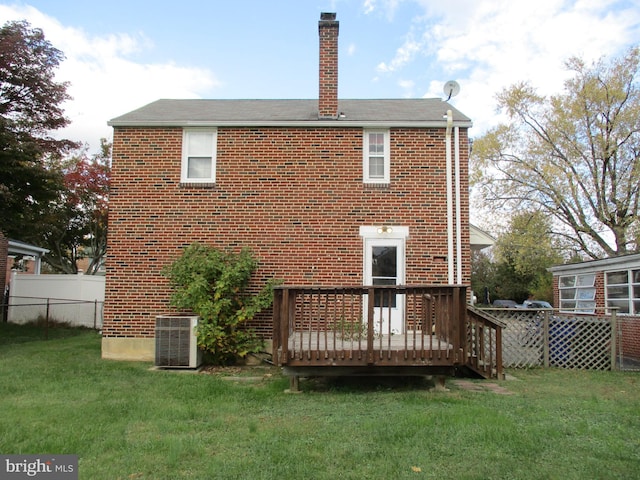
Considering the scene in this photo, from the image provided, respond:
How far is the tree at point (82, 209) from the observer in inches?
924

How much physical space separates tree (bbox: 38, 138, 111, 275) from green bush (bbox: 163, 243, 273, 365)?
1578 centimetres

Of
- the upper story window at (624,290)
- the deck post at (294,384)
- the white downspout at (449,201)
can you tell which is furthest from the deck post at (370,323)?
the upper story window at (624,290)

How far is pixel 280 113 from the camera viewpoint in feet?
35.5

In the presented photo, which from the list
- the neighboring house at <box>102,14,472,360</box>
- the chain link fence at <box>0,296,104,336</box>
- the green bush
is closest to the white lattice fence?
the neighboring house at <box>102,14,472,360</box>

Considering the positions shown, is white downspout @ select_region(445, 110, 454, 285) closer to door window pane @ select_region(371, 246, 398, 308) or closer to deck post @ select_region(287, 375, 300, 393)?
door window pane @ select_region(371, 246, 398, 308)

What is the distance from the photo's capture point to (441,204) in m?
9.78

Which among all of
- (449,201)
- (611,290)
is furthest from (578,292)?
(449,201)

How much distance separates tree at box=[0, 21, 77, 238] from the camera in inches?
490

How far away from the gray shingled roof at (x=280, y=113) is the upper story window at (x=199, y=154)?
27cm

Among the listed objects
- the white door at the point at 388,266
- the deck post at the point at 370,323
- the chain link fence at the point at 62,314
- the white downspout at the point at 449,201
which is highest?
the white downspout at the point at 449,201

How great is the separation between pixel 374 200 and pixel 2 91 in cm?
1258

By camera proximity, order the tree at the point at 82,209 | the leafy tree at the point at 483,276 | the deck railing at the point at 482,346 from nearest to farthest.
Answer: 1. the deck railing at the point at 482,346
2. the tree at the point at 82,209
3. the leafy tree at the point at 483,276

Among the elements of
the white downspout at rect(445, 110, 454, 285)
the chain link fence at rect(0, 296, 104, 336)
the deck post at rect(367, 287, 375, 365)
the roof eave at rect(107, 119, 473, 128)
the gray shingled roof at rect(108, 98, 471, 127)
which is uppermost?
the gray shingled roof at rect(108, 98, 471, 127)

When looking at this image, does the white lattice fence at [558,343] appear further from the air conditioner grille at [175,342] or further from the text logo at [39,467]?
the text logo at [39,467]
